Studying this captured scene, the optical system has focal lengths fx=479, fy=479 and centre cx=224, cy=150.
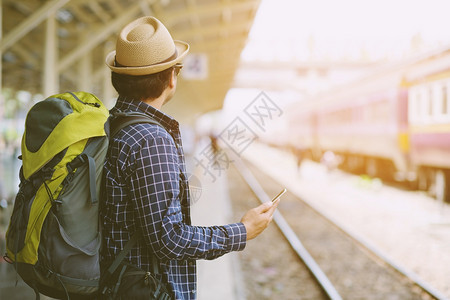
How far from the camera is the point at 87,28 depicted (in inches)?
343

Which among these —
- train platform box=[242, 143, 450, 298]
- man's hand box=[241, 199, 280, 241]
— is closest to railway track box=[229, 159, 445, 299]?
train platform box=[242, 143, 450, 298]

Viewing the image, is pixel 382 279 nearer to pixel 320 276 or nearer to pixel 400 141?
pixel 320 276

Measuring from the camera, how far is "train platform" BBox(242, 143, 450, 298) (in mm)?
5788

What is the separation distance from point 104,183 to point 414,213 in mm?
8198

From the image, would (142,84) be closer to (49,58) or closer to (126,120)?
(126,120)

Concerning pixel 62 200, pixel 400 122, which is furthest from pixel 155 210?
pixel 400 122

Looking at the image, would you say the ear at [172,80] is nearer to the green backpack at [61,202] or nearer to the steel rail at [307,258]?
the green backpack at [61,202]

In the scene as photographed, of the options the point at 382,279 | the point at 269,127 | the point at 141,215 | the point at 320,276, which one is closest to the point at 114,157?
the point at 141,215

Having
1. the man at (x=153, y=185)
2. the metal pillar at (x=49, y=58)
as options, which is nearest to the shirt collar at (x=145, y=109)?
the man at (x=153, y=185)

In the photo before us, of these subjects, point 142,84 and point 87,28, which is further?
point 87,28

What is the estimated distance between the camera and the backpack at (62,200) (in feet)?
4.99

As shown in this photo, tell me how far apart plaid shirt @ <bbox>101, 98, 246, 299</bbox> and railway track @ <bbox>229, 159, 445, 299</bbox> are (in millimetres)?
3275

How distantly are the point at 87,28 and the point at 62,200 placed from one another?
7.85m

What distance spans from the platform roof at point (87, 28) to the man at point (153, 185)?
4.57m
